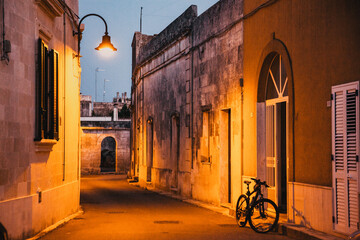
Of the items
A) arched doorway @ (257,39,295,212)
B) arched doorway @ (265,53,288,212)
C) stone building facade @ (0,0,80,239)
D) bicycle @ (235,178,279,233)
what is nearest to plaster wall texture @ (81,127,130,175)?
stone building facade @ (0,0,80,239)

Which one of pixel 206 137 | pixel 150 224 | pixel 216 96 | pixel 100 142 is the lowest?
pixel 150 224

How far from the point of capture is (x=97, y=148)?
4106 centimetres

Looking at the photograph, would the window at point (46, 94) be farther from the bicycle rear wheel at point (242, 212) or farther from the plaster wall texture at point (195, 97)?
the plaster wall texture at point (195, 97)

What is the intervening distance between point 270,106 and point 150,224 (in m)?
4.10

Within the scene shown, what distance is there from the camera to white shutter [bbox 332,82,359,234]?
8.48 metres

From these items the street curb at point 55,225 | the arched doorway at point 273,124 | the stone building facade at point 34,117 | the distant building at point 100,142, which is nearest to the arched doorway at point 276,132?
the arched doorway at point 273,124

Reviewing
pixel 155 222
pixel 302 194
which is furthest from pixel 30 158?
pixel 302 194

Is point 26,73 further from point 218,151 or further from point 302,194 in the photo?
point 218,151

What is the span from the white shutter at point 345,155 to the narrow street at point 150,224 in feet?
4.59

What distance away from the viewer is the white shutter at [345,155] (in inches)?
334

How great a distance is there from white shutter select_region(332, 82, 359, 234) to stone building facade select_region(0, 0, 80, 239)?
18.3 feet

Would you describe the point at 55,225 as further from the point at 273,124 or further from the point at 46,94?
the point at 273,124

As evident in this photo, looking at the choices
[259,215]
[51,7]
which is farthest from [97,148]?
[259,215]

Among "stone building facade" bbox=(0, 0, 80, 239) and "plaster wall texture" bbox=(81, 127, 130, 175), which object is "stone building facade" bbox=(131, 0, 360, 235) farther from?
"plaster wall texture" bbox=(81, 127, 130, 175)
